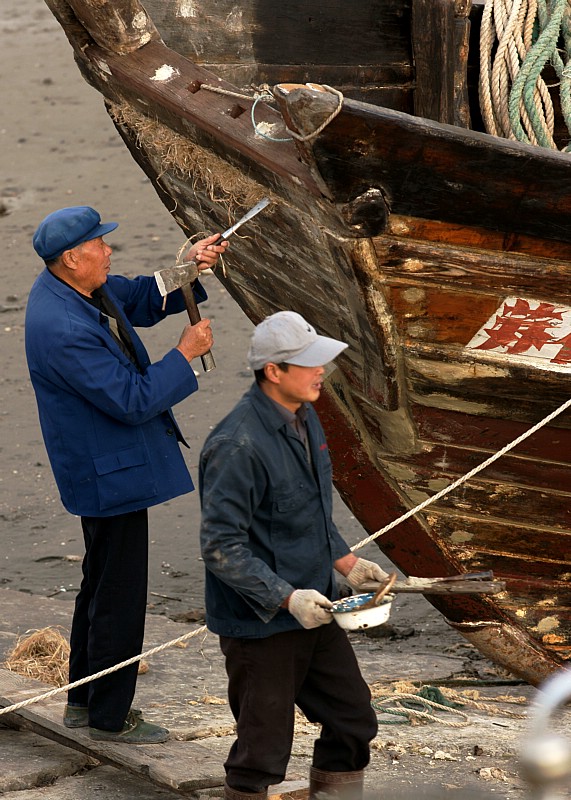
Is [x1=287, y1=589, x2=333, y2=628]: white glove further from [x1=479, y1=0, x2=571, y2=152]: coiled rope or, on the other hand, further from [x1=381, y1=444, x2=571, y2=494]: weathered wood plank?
[x1=479, y1=0, x2=571, y2=152]: coiled rope

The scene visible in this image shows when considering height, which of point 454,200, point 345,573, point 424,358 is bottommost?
point 345,573

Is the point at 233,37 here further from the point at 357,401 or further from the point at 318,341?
the point at 318,341

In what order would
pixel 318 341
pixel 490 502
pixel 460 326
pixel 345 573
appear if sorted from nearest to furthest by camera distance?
pixel 318 341 → pixel 345 573 → pixel 460 326 → pixel 490 502

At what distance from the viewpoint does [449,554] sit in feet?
14.0

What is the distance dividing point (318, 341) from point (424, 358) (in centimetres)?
95

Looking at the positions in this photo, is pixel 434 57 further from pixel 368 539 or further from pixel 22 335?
pixel 22 335

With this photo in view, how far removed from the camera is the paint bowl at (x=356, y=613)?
2848 mm

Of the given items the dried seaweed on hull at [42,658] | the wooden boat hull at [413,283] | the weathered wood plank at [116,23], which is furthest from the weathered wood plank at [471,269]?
the dried seaweed on hull at [42,658]

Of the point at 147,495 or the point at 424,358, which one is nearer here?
the point at 147,495

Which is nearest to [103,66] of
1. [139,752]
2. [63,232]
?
[63,232]

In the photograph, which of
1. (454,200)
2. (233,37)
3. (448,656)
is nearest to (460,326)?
(454,200)

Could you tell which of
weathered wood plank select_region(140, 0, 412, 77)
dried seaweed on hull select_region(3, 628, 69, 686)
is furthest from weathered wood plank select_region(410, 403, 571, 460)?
weathered wood plank select_region(140, 0, 412, 77)

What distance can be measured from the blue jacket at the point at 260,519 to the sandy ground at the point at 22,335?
110cm

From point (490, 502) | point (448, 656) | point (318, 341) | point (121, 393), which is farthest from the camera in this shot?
point (448, 656)
